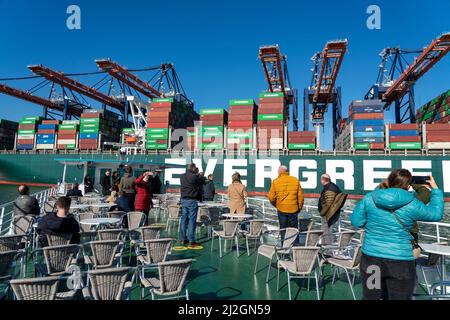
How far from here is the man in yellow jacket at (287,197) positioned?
4903mm

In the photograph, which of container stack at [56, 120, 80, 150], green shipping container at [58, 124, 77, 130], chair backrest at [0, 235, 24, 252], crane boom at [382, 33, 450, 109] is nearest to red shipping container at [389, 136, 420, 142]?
crane boom at [382, 33, 450, 109]

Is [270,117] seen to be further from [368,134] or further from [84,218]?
[84,218]

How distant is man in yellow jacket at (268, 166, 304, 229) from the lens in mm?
4903

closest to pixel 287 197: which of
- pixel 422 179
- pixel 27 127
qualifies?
pixel 422 179

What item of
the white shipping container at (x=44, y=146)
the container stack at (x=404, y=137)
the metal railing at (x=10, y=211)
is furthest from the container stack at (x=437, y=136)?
the white shipping container at (x=44, y=146)

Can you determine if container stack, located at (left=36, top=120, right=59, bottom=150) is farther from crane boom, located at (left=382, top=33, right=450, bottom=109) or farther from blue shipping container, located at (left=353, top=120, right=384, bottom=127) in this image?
crane boom, located at (left=382, top=33, right=450, bottom=109)

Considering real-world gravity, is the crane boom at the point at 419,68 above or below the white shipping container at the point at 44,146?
above

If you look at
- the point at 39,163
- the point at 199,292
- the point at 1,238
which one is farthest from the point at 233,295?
the point at 39,163

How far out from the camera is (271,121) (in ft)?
109

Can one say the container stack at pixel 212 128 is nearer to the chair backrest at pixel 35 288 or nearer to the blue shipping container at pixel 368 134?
the blue shipping container at pixel 368 134

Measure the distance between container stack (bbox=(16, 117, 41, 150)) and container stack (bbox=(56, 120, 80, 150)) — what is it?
4.29 meters

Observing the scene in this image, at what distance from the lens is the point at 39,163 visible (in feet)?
117

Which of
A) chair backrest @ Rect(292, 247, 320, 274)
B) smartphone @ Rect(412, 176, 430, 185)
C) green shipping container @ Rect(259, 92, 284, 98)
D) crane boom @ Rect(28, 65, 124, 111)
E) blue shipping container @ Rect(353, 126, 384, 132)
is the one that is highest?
crane boom @ Rect(28, 65, 124, 111)

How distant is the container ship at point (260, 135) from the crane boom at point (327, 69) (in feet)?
0.35
